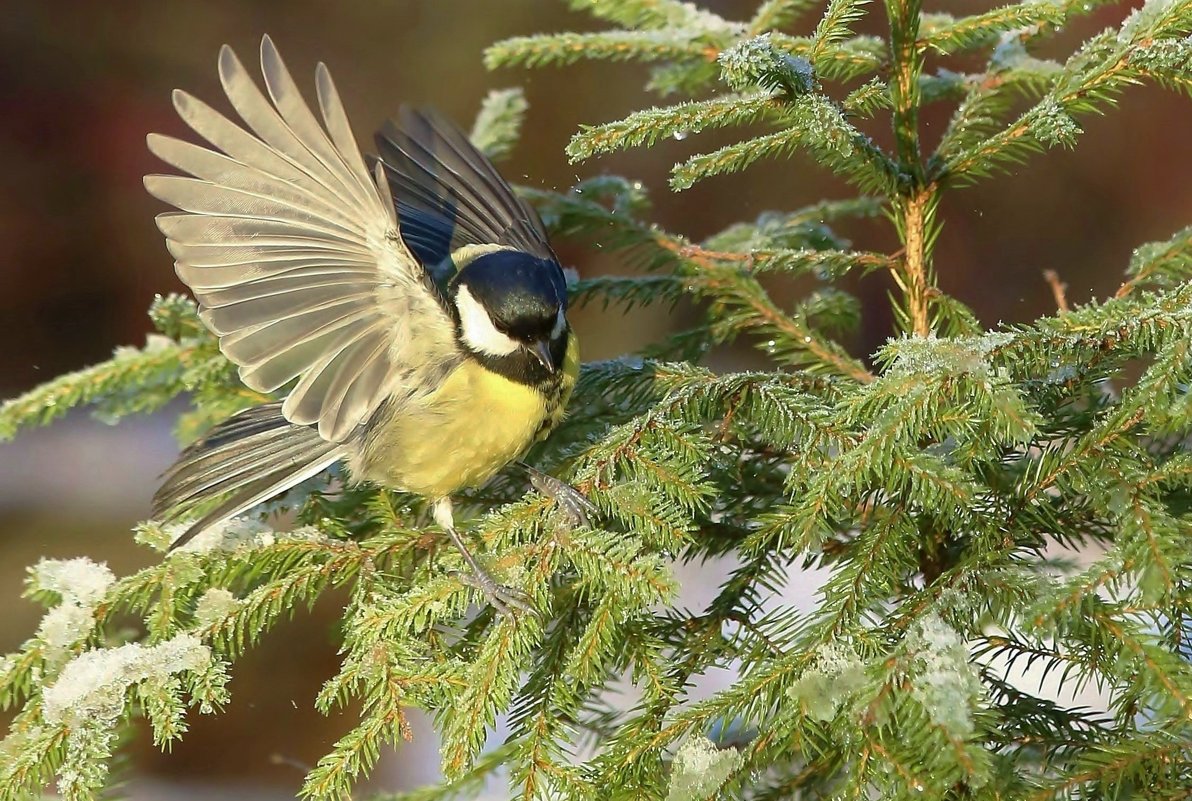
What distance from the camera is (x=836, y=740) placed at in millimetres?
902

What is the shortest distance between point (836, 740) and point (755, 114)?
630 mm

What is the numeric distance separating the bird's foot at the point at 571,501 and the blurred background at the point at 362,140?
2542 mm

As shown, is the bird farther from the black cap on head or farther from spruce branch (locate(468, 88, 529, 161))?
spruce branch (locate(468, 88, 529, 161))

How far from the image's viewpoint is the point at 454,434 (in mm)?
1507

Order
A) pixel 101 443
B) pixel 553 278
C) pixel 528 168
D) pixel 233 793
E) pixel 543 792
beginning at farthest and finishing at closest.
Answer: pixel 101 443
pixel 528 168
pixel 233 793
pixel 553 278
pixel 543 792

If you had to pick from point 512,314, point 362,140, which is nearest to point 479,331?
point 512,314

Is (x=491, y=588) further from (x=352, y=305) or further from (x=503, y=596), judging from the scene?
(x=352, y=305)

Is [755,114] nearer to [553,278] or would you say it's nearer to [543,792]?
[553,278]

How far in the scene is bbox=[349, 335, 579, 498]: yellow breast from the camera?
1503 mm

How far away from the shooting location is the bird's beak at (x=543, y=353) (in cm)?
148

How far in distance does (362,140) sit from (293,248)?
275cm

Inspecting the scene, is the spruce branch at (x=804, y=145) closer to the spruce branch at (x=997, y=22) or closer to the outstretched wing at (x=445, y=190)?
the spruce branch at (x=997, y=22)

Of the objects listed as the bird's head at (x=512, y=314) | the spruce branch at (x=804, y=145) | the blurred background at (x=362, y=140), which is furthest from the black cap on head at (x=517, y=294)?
the blurred background at (x=362, y=140)

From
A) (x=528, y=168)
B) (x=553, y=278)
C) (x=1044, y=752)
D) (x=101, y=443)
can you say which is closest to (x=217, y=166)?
(x=553, y=278)
